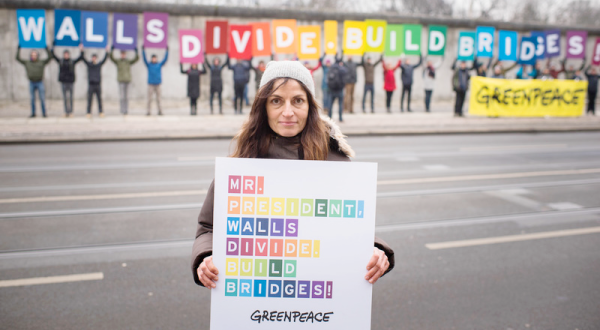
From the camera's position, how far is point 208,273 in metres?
2.13

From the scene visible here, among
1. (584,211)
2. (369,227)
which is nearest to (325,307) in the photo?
(369,227)

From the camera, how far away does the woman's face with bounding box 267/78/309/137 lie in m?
2.22

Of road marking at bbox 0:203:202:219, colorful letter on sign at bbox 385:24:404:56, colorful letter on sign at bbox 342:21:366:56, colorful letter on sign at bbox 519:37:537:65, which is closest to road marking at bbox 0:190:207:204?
road marking at bbox 0:203:202:219

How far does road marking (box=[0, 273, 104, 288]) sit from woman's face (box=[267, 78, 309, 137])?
335 centimetres

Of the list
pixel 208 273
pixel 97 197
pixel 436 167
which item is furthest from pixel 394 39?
pixel 208 273

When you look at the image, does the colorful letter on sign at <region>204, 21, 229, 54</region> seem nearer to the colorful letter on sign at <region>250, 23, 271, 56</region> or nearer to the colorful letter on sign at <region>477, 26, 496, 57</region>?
the colorful letter on sign at <region>250, 23, 271, 56</region>

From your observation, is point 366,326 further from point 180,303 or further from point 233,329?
point 180,303

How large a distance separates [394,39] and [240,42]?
222 inches

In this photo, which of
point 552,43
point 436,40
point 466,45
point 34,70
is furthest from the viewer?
point 552,43

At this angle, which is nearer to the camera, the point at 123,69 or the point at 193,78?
the point at 123,69

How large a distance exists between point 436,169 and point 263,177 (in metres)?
8.71

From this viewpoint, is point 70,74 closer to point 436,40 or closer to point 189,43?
point 189,43

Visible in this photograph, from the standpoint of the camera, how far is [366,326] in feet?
6.99

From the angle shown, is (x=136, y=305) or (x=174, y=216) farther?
(x=174, y=216)
